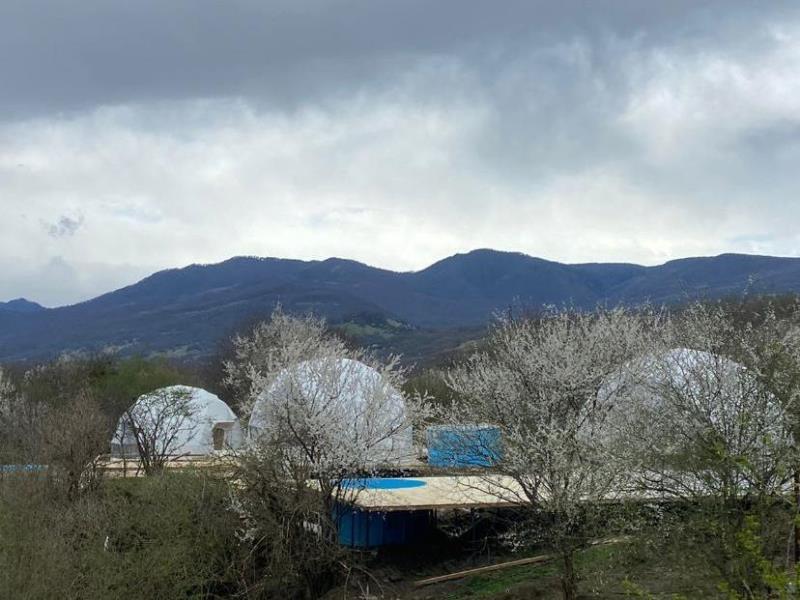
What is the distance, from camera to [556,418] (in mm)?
13219

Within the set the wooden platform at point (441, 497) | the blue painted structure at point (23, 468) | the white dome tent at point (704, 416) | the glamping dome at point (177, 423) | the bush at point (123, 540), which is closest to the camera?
the white dome tent at point (704, 416)

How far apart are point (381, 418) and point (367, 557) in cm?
298

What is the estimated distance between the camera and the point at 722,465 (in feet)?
29.5

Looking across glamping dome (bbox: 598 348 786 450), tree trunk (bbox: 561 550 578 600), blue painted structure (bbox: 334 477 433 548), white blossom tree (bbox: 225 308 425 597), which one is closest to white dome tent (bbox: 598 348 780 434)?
glamping dome (bbox: 598 348 786 450)

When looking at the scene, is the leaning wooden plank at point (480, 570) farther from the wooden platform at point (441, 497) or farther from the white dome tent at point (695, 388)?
the white dome tent at point (695, 388)

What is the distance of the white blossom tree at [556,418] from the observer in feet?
39.3

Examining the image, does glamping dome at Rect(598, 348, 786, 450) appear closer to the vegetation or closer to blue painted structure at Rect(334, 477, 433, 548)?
the vegetation

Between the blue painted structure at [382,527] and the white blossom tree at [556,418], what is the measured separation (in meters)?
4.33

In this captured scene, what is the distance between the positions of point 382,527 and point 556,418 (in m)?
6.69

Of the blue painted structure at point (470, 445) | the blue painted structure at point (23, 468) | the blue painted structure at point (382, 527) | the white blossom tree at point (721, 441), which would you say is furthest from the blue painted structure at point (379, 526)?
the white blossom tree at point (721, 441)

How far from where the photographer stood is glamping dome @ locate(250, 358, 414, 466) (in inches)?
622

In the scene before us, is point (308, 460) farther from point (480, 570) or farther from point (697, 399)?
point (697, 399)

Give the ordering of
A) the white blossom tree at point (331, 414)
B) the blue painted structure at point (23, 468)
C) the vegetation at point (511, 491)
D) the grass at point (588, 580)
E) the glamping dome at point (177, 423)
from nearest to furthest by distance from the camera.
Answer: the vegetation at point (511, 491) < the grass at point (588, 580) < the white blossom tree at point (331, 414) < the blue painted structure at point (23, 468) < the glamping dome at point (177, 423)

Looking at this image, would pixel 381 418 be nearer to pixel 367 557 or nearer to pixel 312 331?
pixel 367 557
